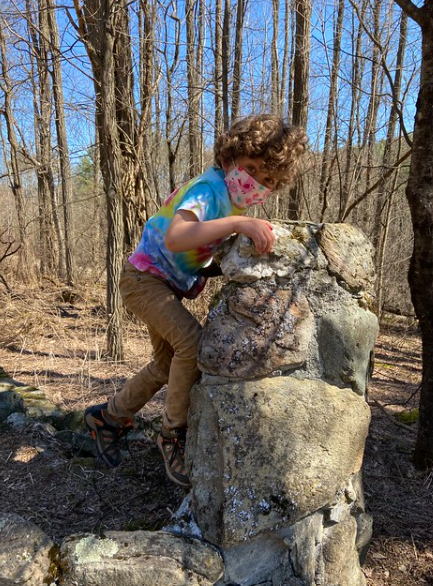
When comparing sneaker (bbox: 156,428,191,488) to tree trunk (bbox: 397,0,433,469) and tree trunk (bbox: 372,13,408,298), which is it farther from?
tree trunk (bbox: 372,13,408,298)

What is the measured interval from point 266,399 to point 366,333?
57cm

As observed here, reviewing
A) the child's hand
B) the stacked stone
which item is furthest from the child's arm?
the stacked stone

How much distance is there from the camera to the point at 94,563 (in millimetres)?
1666

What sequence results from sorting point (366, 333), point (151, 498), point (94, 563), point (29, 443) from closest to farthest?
point (94, 563), point (366, 333), point (151, 498), point (29, 443)

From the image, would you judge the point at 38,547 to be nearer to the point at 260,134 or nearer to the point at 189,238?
the point at 189,238

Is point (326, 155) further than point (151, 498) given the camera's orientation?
Yes

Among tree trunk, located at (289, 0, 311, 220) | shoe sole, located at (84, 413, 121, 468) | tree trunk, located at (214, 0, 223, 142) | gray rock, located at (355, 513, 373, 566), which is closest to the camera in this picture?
gray rock, located at (355, 513, 373, 566)

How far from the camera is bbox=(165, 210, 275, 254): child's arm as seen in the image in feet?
5.89

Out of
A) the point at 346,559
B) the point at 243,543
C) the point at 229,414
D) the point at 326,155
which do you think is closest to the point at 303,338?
the point at 229,414

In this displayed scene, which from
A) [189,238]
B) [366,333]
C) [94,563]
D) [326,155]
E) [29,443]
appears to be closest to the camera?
[94,563]

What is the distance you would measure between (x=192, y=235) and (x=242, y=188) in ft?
1.15

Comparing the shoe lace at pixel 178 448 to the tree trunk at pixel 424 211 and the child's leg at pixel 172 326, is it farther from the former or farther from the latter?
the tree trunk at pixel 424 211

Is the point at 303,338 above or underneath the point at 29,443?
above

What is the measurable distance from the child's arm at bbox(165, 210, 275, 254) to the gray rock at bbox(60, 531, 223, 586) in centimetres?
115
